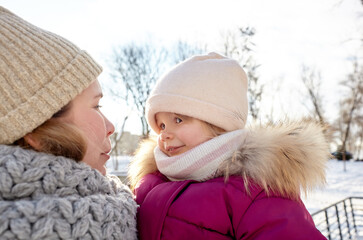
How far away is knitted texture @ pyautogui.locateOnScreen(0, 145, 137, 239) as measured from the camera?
101cm

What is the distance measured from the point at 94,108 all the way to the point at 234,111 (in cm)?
95

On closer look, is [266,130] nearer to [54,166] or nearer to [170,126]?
[170,126]

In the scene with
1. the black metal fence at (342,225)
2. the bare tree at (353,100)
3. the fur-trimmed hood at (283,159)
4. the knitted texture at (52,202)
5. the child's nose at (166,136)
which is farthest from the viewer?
the bare tree at (353,100)

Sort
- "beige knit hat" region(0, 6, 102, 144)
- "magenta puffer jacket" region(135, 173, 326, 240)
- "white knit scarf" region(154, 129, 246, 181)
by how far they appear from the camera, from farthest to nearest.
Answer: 1. "white knit scarf" region(154, 129, 246, 181)
2. "magenta puffer jacket" region(135, 173, 326, 240)
3. "beige knit hat" region(0, 6, 102, 144)

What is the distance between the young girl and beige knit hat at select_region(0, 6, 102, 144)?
0.72 meters

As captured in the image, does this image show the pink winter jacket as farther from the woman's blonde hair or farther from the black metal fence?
the black metal fence

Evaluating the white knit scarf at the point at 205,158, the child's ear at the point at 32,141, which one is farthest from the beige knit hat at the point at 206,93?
the child's ear at the point at 32,141

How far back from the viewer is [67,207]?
1110 millimetres

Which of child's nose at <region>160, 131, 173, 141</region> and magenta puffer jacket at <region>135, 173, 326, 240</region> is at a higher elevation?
child's nose at <region>160, 131, 173, 141</region>

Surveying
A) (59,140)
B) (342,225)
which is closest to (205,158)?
(59,140)

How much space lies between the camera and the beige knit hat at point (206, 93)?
6.43 feet

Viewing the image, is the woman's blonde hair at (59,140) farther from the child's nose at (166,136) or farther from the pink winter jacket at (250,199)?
the child's nose at (166,136)

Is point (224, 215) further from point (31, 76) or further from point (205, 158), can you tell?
point (31, 76)

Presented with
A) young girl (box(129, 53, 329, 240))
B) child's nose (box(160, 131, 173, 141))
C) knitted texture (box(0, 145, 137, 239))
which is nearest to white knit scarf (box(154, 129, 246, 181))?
young girl (box(129, 53, 329, 240))
